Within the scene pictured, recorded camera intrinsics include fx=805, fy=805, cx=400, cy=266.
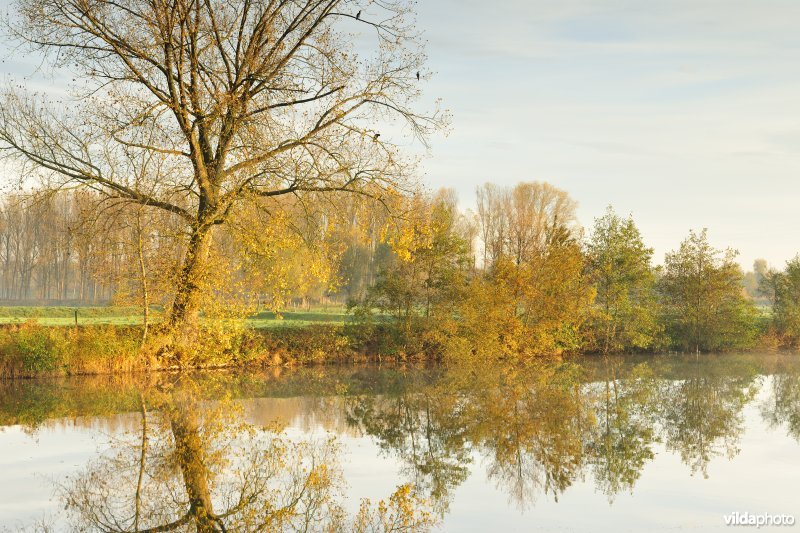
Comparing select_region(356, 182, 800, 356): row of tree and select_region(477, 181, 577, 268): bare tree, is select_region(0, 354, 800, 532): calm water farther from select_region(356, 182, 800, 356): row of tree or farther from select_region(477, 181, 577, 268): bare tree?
select_region(477, 181, 577, 268): bare tree

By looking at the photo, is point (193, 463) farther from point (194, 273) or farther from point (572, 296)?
point (572, 296)

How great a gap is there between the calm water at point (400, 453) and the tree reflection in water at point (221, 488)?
0.14ft

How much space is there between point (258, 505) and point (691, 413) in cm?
1168

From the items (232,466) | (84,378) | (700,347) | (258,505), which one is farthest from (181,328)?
(700,347)

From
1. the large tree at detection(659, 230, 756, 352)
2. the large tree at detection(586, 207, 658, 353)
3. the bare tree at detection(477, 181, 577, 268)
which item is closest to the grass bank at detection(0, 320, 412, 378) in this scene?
the large tree at detection(586, 207, 658, 353)

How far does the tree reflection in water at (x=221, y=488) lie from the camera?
8.41 m

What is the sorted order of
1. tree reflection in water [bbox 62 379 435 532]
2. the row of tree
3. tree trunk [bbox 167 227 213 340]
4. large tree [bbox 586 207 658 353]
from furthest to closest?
large tree [bbox 586 207 658 353], the row of tree, tree trunk [bbox 167 227 213 340], tree reflection in water [bbox 62 379 435 532]

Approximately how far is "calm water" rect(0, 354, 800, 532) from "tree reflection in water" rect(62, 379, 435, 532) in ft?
0.14

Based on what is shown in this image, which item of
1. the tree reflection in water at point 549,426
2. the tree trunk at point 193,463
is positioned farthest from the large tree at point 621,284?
the tree trunk at point 193,463

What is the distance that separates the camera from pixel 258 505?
9.10m

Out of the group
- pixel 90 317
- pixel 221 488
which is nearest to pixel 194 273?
pixel 221 488

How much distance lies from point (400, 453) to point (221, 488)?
3529mm

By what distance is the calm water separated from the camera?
9.09 m

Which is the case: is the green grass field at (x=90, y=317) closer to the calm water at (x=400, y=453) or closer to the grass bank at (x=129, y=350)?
the grass bank at (x=129, y=350)
